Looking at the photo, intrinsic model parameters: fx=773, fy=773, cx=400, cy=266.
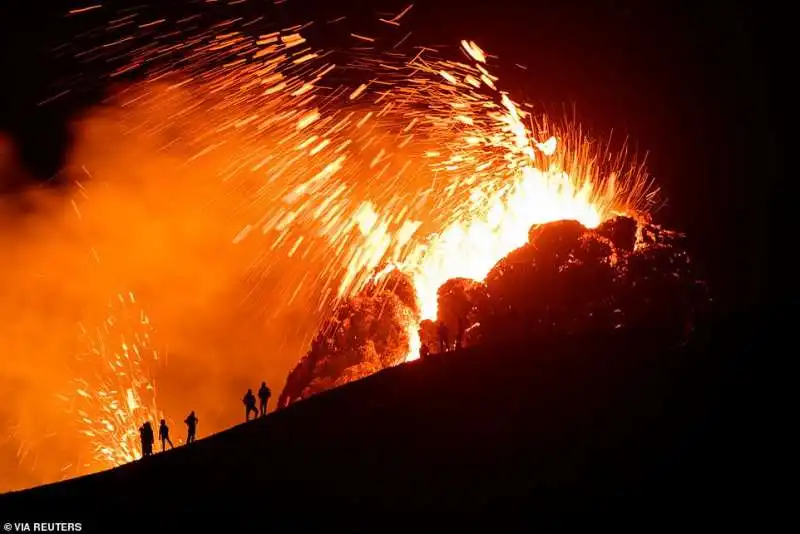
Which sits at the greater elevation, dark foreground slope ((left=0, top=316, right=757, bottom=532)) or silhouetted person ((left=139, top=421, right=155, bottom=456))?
silhouetted person ((left=139, top=421, right=155, bottom=456))

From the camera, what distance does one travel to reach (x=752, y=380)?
66.1 ft

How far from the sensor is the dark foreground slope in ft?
53.0

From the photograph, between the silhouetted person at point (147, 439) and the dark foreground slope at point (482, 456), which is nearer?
the dark foreground slope at point (482, 456)

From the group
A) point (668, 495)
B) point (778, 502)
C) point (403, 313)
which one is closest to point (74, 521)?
point (668, 495)

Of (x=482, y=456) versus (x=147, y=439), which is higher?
(x=147, y=439)

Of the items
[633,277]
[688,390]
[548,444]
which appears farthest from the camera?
[633,277]

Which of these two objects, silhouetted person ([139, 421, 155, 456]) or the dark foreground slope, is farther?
silhouetted person ([139, 421, 155, 456])

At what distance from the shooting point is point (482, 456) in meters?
18.1

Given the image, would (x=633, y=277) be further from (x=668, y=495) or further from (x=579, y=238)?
(x=668, y=495)

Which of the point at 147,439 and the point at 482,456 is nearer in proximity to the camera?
the point at 482,456

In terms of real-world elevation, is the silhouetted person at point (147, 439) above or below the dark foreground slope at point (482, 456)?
above

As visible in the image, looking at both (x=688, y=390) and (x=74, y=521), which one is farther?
(x=688, y=390)

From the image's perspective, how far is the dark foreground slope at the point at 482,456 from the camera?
53.0ft

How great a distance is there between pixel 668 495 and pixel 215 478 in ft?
33.9
